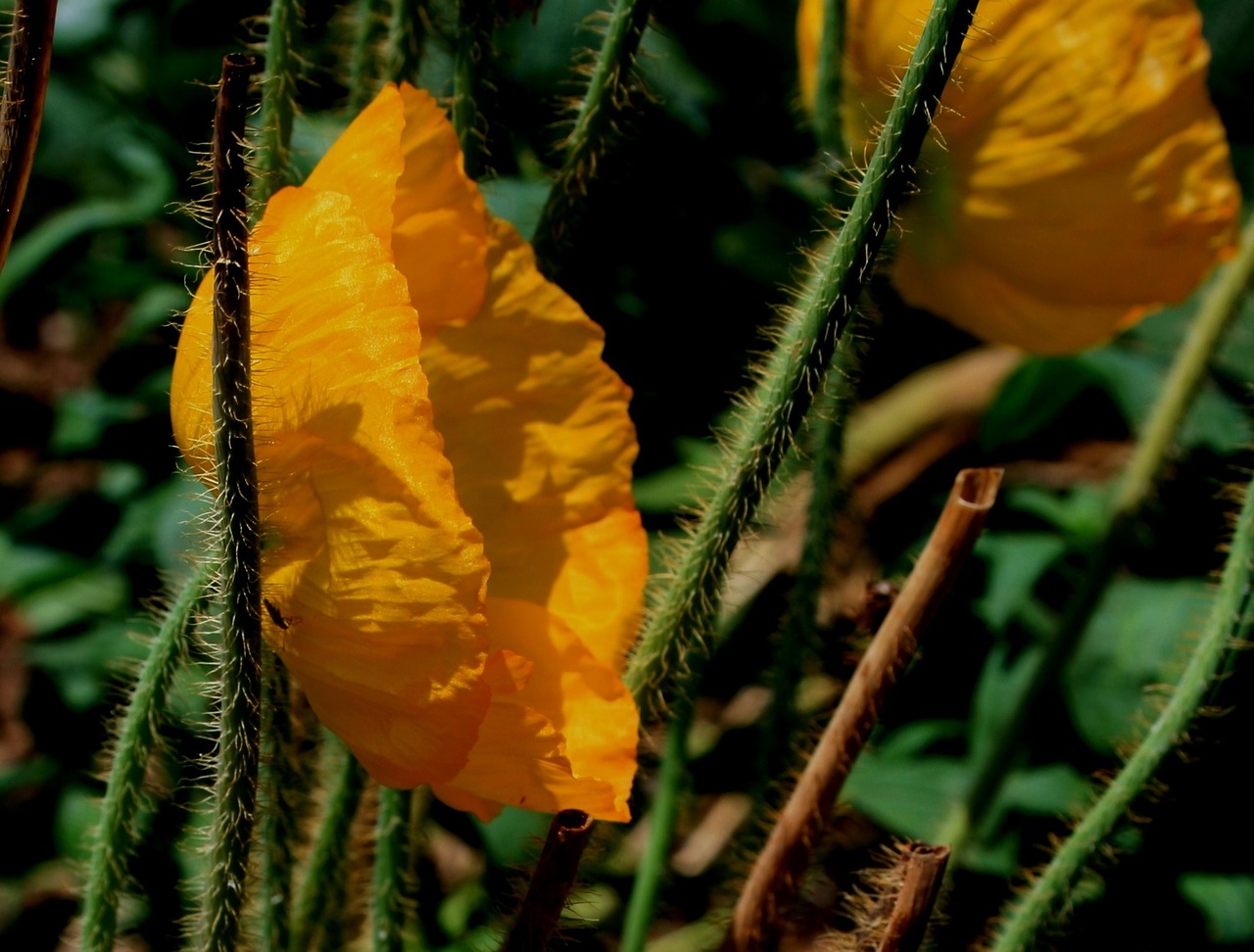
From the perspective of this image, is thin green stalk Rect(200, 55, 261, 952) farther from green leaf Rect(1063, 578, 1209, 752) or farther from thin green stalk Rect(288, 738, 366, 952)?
green leaf Rect(1063, 578, 1209, 752)

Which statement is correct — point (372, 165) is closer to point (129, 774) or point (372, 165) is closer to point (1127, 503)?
point (129, 774)

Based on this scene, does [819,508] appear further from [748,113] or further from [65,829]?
[65,829]

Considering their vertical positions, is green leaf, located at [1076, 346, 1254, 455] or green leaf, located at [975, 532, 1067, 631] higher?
green leaf, located at [1076, 346, 1254, 455]

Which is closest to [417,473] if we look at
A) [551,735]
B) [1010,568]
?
[551,735]

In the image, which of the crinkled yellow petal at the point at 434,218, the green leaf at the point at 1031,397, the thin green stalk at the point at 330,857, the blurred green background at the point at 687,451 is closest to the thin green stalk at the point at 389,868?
the thin green stalk at the point at 330,857

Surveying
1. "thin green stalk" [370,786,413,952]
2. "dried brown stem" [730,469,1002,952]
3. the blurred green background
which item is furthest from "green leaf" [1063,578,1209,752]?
"thin green stalk" [370,786,413,952]

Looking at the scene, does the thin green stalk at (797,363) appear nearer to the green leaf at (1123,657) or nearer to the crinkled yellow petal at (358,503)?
the crinkled yellow petal at (358,503)
